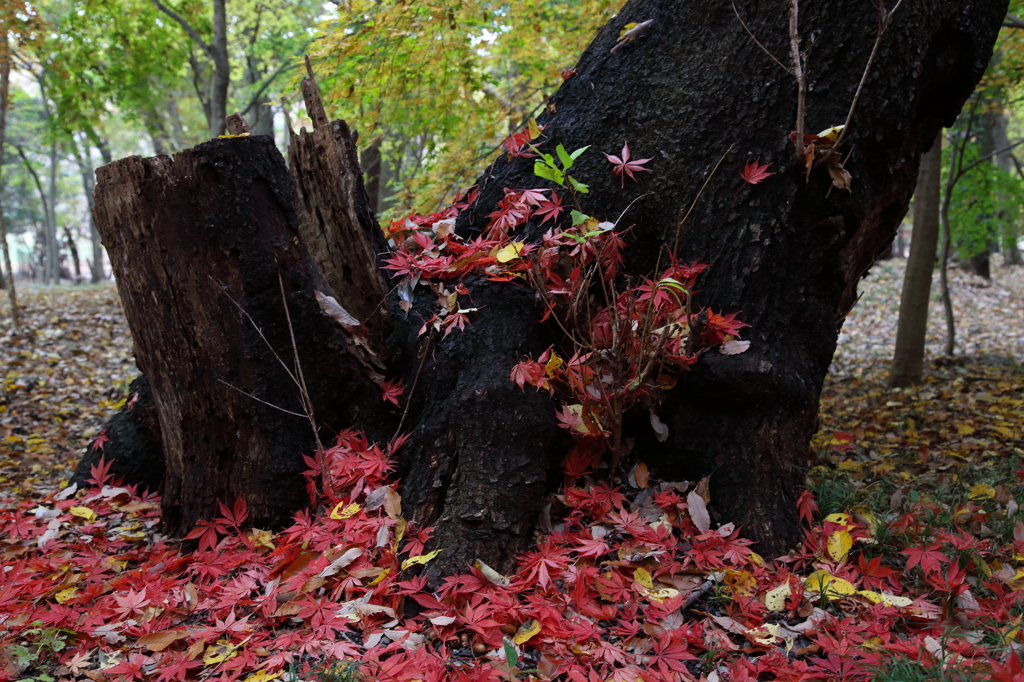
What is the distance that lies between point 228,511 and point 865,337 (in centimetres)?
939

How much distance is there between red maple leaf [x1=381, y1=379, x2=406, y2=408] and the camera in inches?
103

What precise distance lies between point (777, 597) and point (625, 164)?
1.72 m

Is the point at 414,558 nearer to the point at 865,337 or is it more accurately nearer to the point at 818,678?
the point at 818,678

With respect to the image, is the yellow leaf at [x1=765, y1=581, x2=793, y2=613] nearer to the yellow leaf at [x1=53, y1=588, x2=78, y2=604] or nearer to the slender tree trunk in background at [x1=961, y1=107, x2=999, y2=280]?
the yellow leaf at [x1=53, y1=588, x2=78, y2=604]

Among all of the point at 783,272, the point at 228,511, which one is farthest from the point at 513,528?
the point at 783,272

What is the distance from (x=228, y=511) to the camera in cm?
249

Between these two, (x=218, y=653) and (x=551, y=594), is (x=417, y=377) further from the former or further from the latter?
(x=218, y=653)

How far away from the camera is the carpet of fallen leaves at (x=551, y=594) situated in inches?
69.9

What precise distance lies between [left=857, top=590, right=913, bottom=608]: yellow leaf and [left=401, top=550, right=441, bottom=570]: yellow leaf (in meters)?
1.40

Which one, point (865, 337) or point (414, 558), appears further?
point (865, 337)

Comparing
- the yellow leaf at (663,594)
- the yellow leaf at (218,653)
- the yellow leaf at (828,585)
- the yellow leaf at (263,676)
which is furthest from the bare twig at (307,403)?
the yellow leaf at (828,585)

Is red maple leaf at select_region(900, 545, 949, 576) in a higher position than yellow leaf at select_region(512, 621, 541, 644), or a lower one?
higher

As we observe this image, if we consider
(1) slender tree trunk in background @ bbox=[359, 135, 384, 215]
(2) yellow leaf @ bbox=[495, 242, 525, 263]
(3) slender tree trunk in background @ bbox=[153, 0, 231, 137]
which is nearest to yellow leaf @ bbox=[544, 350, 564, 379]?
(2) yellow leaf @ bbox=[495, 242, 525, 263]

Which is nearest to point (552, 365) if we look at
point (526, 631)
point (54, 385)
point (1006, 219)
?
point (526, 631)
